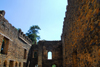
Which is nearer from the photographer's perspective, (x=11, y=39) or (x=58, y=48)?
(x=11, y=39)

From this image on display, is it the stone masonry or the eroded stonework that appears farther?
the eroded stonework

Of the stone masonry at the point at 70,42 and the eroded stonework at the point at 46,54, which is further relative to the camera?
the eroded stonework at the point at 46,54

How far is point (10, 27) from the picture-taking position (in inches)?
425

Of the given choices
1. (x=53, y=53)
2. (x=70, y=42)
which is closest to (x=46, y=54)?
(x=53, y=53)

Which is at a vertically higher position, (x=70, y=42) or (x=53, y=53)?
(x=70, y=42)

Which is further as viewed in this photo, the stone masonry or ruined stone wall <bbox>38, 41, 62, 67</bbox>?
ruined stone wall <bbox>38, 41, 62, 67</bbox>

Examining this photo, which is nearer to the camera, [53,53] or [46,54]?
[46,54]

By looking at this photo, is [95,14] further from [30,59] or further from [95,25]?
[30,59]

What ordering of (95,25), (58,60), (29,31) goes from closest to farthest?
(95,25)
(58,60)
(29,31)

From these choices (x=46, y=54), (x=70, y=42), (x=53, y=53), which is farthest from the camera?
(x=53, y=53)

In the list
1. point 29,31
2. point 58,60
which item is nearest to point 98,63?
point 58,60

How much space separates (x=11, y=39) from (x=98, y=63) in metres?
9.94

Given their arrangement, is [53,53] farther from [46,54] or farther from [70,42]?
[70,42]

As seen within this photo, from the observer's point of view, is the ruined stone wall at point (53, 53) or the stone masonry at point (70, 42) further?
the ruined stone wall at point (53, 53)
